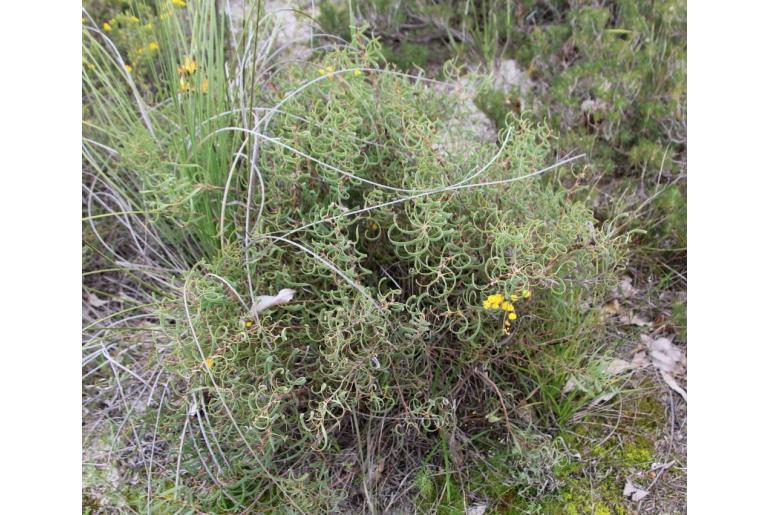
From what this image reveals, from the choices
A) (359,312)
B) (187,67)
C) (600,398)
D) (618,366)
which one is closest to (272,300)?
(359,312)

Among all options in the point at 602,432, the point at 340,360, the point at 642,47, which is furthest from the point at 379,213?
the point at 642,47

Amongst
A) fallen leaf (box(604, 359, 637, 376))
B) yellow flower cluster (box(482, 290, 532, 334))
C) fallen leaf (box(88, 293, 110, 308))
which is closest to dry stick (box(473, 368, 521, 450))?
yellow flower cluster (box(482, 290, 532, 334))

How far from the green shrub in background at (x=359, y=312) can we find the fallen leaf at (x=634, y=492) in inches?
8.5

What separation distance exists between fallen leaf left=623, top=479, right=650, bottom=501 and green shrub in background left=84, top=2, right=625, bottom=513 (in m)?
0.22

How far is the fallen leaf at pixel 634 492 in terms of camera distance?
1.86 metres

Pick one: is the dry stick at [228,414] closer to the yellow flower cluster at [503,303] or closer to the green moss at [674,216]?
the yellow flower cluster at [503,303]

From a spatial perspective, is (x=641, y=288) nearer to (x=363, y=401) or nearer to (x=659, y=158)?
(x=659, y=158)

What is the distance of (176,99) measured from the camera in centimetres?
199

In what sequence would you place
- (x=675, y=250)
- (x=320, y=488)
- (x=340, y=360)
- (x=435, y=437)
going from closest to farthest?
1. (x=340, y=360)
2. (x=320, y=488)
3. (x=435, y=437)
4. (x=675, y=250)

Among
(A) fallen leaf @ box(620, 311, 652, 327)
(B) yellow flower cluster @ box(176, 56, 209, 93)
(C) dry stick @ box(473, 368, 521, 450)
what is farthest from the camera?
(A) fallen leaf @ box(620, 311, 652, 327)

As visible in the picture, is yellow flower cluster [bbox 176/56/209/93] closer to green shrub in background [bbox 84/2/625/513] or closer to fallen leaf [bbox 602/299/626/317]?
green shrub in background [bbox 84/2/625/513]

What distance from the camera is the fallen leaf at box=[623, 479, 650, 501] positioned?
1.86 meters

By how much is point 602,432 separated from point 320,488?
80 centimetres

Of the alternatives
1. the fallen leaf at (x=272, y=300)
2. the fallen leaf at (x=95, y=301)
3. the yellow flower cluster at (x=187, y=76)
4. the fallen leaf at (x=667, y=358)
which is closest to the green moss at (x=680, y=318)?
the fallen leaf at (x=667, y=358)
